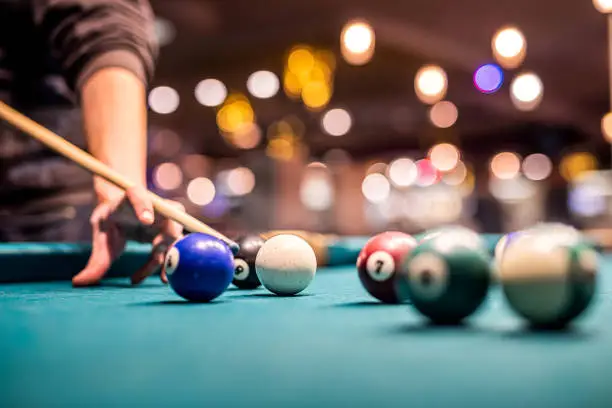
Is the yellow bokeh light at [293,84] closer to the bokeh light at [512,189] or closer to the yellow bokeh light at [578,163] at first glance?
the yellow bokeh light at [578,163]

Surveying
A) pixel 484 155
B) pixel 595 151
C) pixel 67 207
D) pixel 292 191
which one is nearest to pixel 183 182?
pixel 292 191

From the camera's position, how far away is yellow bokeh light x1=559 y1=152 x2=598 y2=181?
19844 millimetres

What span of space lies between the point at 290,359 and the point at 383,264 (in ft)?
2.98

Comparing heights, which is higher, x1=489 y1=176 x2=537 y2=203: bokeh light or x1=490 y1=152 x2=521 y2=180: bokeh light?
x1=490 y1=152 x2=521 y2=180: bokeh light

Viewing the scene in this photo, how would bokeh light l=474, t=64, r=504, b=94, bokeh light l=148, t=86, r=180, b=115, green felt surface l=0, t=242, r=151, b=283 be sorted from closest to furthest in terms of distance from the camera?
green felt surface l=0, t=242, r=151, b=283 < bokeh light l=474, t=64, r=504, b=94 < bokeh light l=148, t=86, r=180, b=115

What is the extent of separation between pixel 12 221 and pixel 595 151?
1947 cm

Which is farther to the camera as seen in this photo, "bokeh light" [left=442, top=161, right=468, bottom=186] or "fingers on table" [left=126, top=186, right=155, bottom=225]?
"bokeh light" [left=442, top=161, right=468, bottom=186]

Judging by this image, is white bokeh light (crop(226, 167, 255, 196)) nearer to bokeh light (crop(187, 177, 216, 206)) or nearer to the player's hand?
bokeh light (crop(187, 177, 216, 206))

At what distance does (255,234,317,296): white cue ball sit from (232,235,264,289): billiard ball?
140mm

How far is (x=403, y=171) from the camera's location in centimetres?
2211

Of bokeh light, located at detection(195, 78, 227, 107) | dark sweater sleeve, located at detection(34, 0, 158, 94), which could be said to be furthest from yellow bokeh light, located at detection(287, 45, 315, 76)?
dark sweater sleeve, located at detection(34, 0, 158, 94)

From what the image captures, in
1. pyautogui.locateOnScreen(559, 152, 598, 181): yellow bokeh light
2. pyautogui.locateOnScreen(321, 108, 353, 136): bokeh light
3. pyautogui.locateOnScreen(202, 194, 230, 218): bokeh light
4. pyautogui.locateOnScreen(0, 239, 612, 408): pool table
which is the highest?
pyautogui.locateOnScreen(321, 108, 353, 136): bokeh light

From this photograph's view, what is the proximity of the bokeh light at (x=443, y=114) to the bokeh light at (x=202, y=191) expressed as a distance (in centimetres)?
964

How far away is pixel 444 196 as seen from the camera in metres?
24.3
